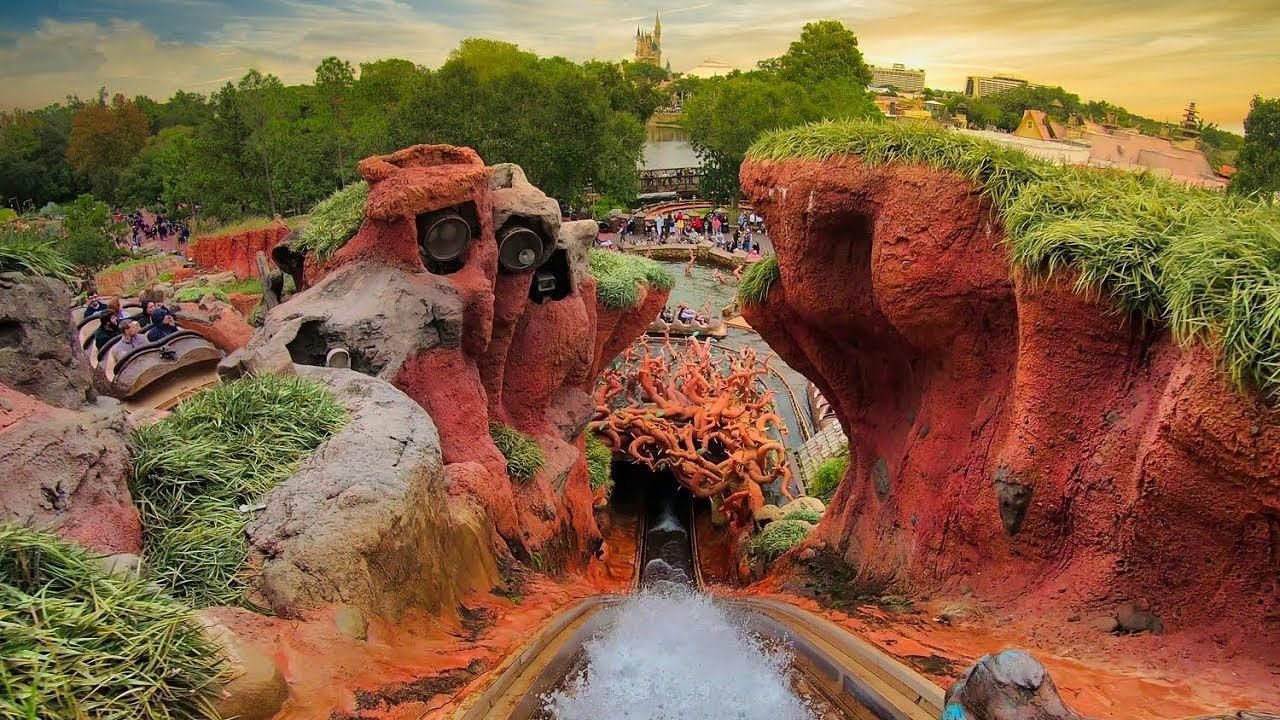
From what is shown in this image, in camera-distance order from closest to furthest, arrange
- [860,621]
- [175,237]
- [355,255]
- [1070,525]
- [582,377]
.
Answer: [1070,525], [860,621], [355,255], [582,377], [175,237]

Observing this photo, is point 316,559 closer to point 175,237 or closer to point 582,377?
point 582,377

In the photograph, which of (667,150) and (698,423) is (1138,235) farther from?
A: (667,150)

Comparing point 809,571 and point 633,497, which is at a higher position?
point 809,571

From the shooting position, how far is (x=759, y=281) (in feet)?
32.2

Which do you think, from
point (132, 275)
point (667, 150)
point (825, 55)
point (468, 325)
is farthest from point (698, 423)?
point (667, 150)

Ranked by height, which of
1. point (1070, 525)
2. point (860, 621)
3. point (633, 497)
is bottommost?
point (633, 497)

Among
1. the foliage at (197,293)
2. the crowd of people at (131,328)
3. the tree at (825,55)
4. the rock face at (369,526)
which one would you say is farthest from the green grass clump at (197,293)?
the tree at (825,55)

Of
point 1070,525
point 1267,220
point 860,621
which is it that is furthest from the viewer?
point 860,621

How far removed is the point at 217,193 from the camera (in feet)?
104

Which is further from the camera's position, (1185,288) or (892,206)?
(892,206)

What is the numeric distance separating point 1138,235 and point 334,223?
30.1 feet

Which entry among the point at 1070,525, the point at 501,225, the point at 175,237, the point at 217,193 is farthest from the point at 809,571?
the point at 175,237

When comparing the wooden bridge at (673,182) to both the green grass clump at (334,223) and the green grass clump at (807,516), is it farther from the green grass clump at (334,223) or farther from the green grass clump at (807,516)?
the green grass clump at (334,223)

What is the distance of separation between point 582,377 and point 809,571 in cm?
Result: 490
